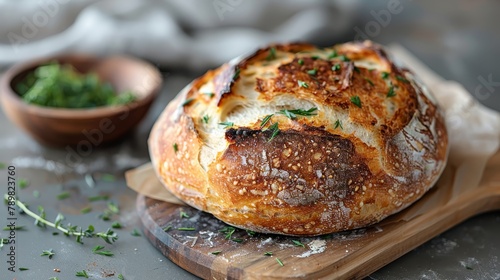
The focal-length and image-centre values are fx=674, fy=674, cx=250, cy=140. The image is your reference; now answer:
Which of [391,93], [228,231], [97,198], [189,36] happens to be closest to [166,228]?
[228,231]

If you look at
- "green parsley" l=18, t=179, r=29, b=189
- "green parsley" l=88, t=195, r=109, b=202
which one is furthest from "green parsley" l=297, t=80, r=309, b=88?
"green parsley" l=18, t=179, r=29, b=189

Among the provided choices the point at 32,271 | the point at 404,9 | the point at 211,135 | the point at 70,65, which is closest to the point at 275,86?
the point at 211,135

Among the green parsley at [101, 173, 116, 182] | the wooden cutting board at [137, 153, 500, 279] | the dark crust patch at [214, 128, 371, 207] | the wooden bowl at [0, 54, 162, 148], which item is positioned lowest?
the green parsley at [101, 173, 116, 182]

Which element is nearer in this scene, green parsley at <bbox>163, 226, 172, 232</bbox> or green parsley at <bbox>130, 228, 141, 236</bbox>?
green parsley at <bbox>163, 226, 172, 232</bbox>

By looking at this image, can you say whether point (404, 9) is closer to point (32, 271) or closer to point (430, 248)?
point (430, 248)

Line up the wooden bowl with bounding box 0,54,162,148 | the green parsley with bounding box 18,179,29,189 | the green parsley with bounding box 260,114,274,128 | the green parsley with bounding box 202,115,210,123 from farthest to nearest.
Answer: the wooden bowl with bounding box 0,54,162,148 < the green parsley with bounding box 18,179,29,189 < the green parsley with bounding box 202,115,210,123 < the green parsley with bounding box 260,114,274,128

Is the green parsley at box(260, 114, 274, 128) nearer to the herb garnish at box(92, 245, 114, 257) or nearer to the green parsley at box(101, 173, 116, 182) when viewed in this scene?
the herb garnish at box(92, 245, 114, 257)

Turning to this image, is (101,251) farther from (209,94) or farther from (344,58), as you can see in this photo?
(344,58)

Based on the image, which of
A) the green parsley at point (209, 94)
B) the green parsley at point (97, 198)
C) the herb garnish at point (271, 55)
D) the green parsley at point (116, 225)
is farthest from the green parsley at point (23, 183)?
the herb garnish at point (271, 55)
